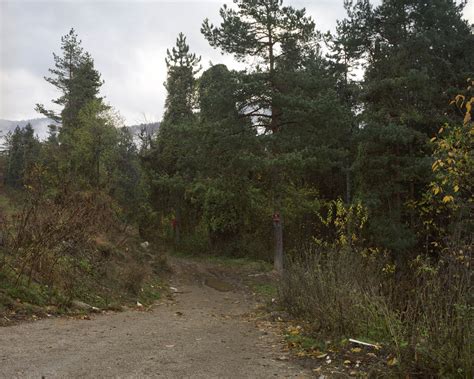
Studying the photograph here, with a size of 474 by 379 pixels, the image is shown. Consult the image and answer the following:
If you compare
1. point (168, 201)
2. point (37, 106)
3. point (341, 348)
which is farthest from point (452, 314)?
point (37, 106)

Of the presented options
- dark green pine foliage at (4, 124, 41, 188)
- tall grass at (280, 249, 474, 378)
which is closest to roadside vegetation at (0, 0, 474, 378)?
tall grass at (280, 249, 474, 378)

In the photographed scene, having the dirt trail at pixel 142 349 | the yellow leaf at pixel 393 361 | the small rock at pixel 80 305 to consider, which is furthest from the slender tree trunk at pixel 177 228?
the yellow leaf at pixel 393 361

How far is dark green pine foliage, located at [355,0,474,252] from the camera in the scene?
59.4ft

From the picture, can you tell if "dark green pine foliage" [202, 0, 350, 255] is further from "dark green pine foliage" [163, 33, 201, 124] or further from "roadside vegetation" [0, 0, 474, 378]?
"dark green pine foliage" [163, 33, 201, 124]

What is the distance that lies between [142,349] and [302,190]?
18.5 metres

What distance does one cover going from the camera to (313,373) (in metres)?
4.68

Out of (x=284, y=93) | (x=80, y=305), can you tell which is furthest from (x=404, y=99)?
(x=80, y=305)

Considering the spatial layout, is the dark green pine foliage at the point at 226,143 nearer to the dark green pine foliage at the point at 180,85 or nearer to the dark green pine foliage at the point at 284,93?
the dark green pine foliage at the point at 284,93

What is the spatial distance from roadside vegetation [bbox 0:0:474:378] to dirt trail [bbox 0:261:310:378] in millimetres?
824

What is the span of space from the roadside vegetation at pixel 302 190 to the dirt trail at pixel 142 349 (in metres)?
0.82

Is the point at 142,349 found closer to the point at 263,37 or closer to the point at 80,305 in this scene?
the point at 80,305

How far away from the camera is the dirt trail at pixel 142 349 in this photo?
4.48 metres

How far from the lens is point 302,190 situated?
75.9 feet

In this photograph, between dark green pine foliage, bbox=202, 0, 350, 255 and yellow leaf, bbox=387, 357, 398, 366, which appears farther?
dark green pine foliage, bbox=202, 0, 350, 255
